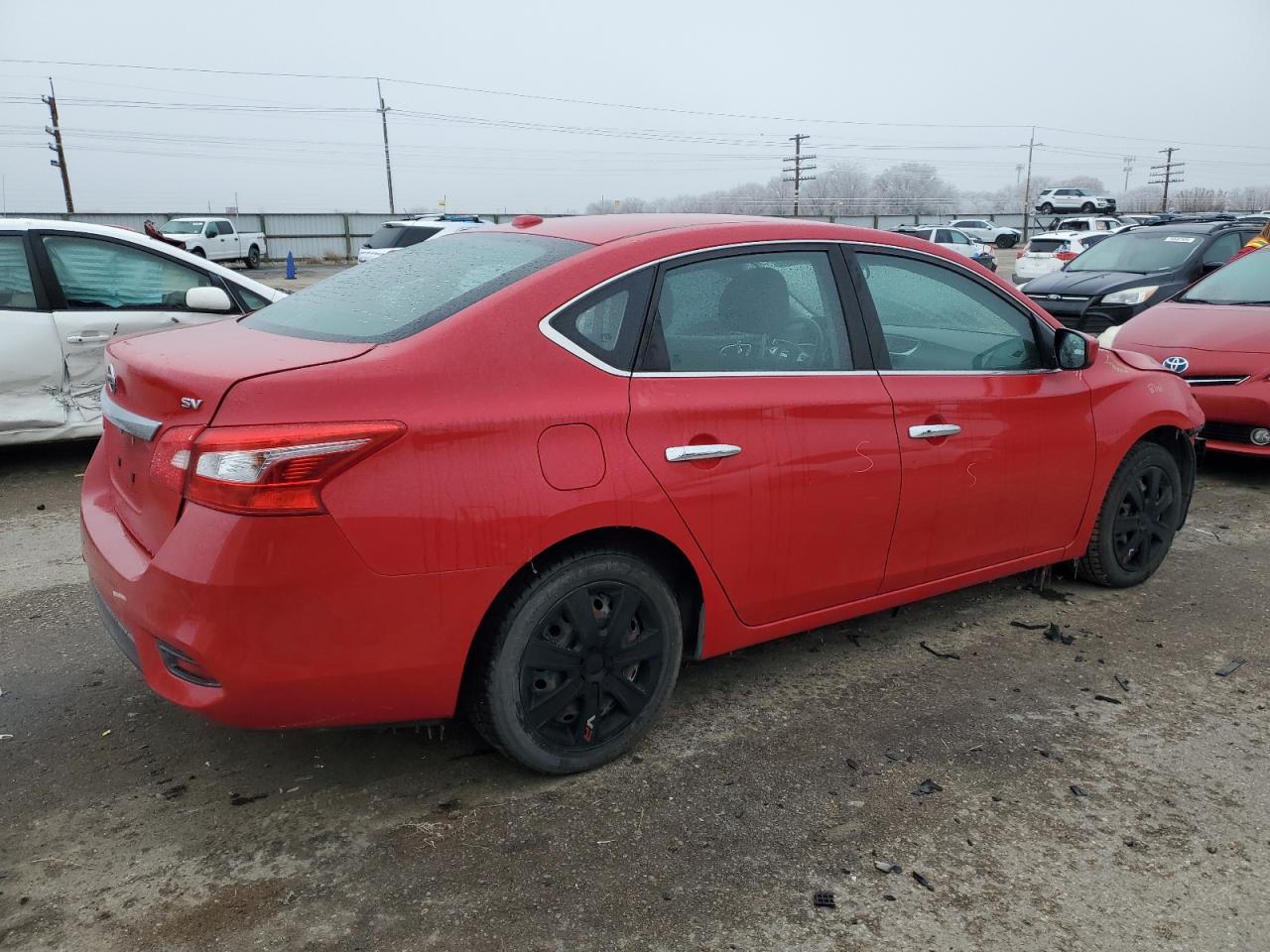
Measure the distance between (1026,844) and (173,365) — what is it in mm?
2622

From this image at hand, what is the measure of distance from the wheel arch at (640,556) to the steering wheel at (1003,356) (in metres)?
1.46

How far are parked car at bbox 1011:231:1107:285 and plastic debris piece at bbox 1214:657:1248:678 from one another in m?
20.0

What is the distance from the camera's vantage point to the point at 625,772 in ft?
10.2

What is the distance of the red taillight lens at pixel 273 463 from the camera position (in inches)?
96.7

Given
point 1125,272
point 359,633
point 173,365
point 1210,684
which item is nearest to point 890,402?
point 1210,684

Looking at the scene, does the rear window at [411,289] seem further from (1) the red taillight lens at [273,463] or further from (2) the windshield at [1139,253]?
(2) the windshield at [1139,253]

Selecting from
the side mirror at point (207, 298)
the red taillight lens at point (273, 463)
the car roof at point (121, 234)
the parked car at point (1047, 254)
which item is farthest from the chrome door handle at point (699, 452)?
the parked car at point (1047, 254)

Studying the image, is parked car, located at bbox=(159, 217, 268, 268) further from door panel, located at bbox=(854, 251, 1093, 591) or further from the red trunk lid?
door panel, located at bbox=(854, 251, 1093, 591)

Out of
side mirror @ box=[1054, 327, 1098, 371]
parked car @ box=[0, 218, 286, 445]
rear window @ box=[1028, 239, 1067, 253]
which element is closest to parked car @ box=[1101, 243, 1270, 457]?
side mirror @ box=[1054, 327, 1098, 371]

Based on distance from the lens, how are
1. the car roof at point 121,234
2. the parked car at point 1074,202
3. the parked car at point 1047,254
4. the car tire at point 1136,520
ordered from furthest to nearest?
the parked car at point 1074,202
the parked car at point 1047,254
the car roof at point 121,234
the car tire at point 1136,520

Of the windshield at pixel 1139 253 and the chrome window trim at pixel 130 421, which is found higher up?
the windshield at pixel 1139 253

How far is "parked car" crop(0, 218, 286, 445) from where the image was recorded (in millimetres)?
6282

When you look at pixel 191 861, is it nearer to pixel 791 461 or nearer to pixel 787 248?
pixel 791 461

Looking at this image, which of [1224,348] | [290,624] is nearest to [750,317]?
[290,624]
